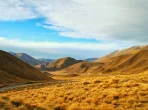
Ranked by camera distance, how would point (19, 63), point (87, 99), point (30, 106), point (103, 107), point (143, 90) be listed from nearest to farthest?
point (103, 107) → point (30, 106) → point (87, 99) → point (143, 90) → point (19, 63)

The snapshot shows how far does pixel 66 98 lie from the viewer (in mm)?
19828

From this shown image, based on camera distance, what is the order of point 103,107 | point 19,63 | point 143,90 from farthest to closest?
1. point 19,63
2. point 143,90
3. point 103,107

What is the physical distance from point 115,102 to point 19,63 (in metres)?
87.6

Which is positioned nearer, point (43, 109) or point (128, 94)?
point (43, 109)

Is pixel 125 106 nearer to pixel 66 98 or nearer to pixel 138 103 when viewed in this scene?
pixel 138 103

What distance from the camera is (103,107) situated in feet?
49.6

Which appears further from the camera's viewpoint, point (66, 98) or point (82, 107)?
point (66, 98)

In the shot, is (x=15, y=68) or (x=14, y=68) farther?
(x=15, y=68)

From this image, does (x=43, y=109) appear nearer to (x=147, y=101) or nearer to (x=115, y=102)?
(x=115, y=102)

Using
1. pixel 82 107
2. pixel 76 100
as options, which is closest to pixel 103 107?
pixel 82 107

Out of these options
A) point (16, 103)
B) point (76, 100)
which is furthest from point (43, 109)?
point (76, 100)

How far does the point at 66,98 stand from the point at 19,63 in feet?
274

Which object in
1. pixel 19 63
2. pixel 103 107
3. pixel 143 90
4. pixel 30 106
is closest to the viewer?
pixel 103 107

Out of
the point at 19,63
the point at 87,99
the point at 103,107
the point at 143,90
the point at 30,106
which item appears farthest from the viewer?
the point at 19,63
